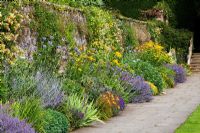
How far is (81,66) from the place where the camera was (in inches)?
445

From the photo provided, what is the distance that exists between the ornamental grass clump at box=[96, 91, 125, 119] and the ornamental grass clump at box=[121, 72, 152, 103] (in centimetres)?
206

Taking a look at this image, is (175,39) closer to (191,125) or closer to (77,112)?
(191,125)

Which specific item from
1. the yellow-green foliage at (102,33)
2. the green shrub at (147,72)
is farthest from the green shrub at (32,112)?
the green shrub at (147,72)

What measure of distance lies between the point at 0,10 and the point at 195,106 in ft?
17.2

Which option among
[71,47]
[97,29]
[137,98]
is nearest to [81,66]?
[71,47]

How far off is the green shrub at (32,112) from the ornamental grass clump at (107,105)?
2.61 meters

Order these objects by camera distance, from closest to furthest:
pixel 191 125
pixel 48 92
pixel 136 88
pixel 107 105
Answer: pixel 48 92 → pixel 191 125 → pixel 107 105 → pixel 136 88

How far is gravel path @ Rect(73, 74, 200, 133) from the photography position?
862 cm

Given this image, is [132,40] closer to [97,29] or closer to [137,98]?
[97,29]

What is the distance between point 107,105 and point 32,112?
2.95 metres

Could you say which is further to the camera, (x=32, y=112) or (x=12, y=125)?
(x=32, y=112)

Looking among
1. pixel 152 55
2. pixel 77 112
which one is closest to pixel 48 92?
pixel 77 112

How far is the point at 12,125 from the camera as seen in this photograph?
640 centimetres

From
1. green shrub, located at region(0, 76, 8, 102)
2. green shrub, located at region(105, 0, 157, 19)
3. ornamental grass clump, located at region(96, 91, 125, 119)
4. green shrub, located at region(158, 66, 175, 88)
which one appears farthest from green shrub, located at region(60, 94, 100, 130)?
green shrub, located at region(105, 0, 157, 19)
